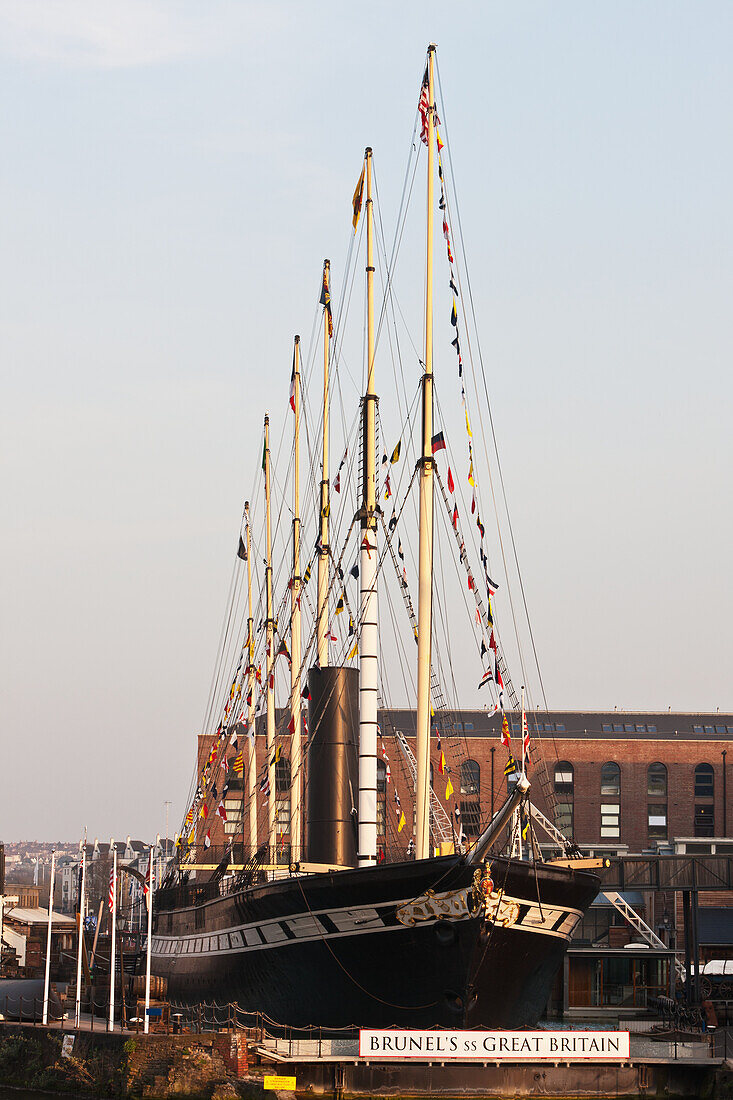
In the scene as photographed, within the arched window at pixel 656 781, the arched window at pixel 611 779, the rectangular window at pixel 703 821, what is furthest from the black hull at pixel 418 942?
the rectangular window at pixel 703 821

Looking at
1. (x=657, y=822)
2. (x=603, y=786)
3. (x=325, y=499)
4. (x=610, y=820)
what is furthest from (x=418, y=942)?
(x=657, y=822)

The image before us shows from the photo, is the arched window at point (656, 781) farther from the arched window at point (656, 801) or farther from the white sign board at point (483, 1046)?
the white sign board at point (483, 1046)

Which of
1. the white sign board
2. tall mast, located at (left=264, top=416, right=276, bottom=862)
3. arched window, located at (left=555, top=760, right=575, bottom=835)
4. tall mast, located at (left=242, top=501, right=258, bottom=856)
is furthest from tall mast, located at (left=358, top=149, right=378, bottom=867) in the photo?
arched window, located at (left=555, top=760, right=575, bottom=835)

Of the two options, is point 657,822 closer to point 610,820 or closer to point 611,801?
point 610,820

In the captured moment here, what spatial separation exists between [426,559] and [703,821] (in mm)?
51349

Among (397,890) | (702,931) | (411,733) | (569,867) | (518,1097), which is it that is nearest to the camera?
(518,1097)

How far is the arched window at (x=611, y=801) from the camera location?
262 ft

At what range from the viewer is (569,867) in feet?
108

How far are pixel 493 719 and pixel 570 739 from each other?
1042cm

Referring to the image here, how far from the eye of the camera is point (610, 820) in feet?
262

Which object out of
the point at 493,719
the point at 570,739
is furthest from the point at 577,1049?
the point at 493,719

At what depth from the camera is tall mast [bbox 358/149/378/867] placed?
35.1 m

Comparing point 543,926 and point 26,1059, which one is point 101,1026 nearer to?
point 26,1059

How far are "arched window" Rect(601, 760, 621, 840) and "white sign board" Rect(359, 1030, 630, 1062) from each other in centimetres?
5136
